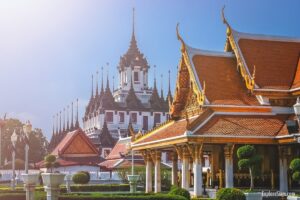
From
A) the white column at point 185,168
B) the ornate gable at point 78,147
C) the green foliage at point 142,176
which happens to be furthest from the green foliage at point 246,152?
the ornate gable at point 78,147

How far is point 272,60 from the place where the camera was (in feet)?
96.1

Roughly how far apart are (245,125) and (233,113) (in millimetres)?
1051

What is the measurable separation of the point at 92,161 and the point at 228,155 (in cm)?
3056

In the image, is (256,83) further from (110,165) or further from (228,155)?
(110,165)

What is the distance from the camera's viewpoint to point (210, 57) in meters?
28.9

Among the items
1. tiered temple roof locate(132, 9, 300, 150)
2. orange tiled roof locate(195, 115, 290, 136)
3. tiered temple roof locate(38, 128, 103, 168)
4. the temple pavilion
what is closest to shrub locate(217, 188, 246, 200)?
the temple pavilion

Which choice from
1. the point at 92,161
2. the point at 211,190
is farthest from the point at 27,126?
the point at 92,161

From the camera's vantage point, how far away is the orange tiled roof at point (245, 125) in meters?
24.4

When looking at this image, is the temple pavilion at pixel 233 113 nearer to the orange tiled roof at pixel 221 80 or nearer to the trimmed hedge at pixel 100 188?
the orange tiled roof at pixel 221 80

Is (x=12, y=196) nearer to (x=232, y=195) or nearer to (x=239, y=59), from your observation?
(x=232, y=195)

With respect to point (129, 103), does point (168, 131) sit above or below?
below

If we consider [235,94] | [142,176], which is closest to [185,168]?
[235,94]

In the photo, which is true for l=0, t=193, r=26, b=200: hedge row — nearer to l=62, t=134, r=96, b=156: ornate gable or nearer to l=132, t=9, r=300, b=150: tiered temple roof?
l=132, t=9, r=300, b=150: tiered temple roof

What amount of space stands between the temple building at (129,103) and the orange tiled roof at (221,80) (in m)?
54.1
